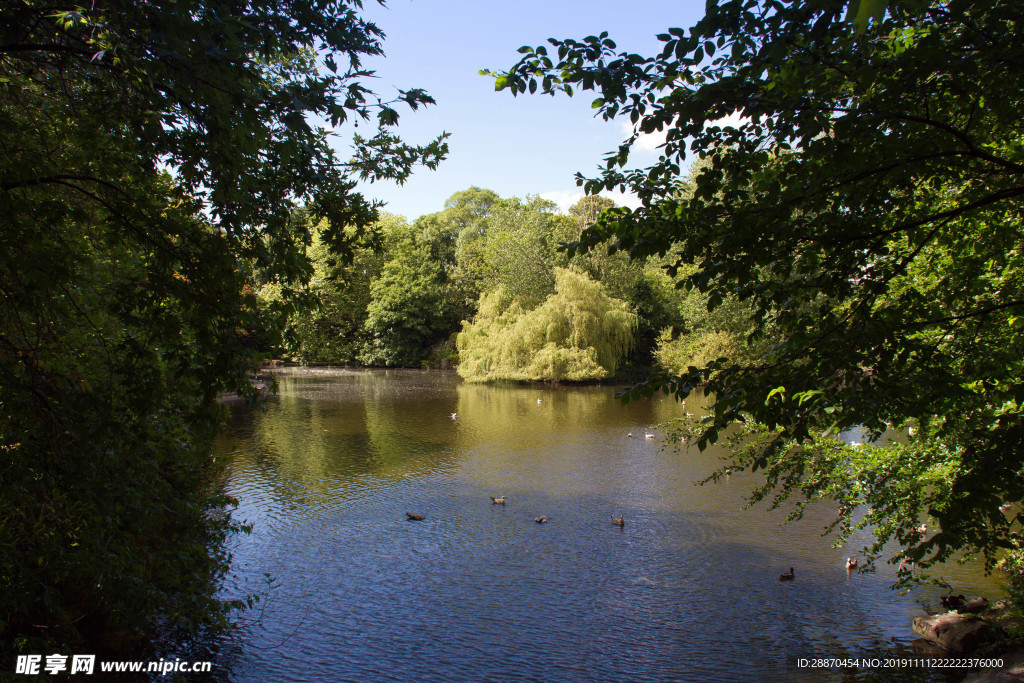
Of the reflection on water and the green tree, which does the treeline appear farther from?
the reflection on water

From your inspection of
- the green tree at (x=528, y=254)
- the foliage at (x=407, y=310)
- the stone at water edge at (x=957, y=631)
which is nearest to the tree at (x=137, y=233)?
the stone at water edge at (x=957, y=631)

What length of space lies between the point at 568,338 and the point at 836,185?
2710cm

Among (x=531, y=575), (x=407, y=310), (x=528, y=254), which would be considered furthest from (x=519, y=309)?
(x=531, y=575)

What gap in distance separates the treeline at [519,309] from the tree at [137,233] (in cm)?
1558

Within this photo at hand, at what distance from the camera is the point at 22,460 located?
3.80 metres

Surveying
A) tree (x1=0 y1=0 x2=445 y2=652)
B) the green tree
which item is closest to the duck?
tree (x1=0 y1=0 x2=445 y2=652)

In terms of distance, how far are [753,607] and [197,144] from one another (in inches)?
316

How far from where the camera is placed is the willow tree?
98.3ft

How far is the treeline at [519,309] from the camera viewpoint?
29.9 metres

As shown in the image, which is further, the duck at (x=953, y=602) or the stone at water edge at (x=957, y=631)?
the duck at (x=953, y=602)

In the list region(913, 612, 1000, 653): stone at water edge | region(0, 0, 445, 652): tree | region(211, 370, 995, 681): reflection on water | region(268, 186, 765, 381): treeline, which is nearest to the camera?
region(0, 0, 445, 652): tree

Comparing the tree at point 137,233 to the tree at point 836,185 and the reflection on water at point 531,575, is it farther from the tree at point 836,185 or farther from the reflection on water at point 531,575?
the reflection on water at point 531,575

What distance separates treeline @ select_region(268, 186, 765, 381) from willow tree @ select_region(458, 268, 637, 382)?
5cm

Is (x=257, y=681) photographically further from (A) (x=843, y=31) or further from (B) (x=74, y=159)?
(A) (x=843, y=31)
